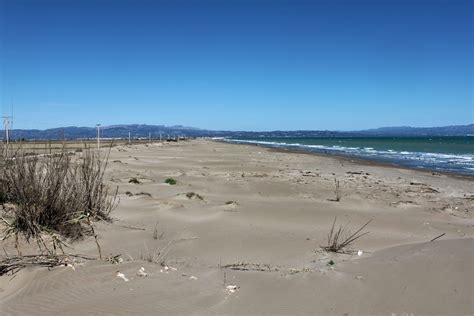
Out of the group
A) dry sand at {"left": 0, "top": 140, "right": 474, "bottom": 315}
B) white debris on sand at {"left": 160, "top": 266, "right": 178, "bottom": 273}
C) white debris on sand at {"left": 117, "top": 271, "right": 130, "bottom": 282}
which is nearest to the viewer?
dry sand at {"left": 0, "top": 140, "right": 474, "bottom": 315}

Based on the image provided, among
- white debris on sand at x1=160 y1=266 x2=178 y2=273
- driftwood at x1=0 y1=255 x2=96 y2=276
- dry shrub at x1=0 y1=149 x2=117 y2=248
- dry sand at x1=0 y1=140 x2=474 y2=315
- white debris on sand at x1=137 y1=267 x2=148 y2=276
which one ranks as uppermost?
dry shrub at x1=0 y1=149 x2=117 y2=248

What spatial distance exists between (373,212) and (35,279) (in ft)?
23.3

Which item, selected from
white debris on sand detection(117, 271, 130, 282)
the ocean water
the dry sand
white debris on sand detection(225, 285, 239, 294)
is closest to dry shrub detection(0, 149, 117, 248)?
the dry sand

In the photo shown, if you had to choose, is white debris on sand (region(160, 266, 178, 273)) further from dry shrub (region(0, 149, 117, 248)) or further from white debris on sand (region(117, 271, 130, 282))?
dry shrub (region(0, 149, 117, 248))

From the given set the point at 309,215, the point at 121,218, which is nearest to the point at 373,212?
the point at 309,215

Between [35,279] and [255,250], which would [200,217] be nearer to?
[255,250]

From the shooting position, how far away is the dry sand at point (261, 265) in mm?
4086

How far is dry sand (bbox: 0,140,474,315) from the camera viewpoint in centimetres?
409

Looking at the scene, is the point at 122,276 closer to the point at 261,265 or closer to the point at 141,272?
the point at 141,272

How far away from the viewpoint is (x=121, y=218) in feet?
25.1

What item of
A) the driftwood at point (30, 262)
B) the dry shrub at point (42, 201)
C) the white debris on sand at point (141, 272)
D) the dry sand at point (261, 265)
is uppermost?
the dry shrub at point (42, 201)

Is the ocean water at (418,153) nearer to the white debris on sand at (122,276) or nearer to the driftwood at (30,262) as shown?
the white debris on sand at (122,276)

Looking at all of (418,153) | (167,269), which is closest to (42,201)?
(167,269)

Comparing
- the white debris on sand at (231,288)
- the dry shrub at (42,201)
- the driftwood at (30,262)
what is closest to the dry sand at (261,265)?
the white debris on sand at (231,288)
